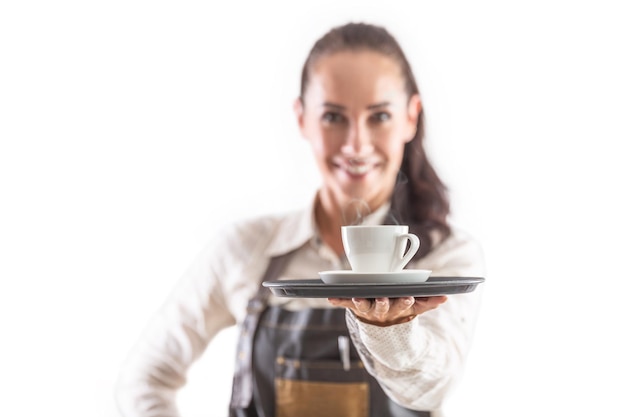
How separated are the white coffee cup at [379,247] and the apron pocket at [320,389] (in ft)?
1.43

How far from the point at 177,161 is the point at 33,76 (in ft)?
1.26

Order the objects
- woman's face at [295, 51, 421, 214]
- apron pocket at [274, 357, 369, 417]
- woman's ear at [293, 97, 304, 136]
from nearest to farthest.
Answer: apron pocket at [274, 357, 369, 417] → woman's face at [295, 51, 421, 214] → woman's ear at [293, 97, 304, 136]

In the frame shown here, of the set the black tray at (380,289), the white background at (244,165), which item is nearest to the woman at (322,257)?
the white background at (244,165)

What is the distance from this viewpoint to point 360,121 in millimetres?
1593

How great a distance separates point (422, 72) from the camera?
176cm

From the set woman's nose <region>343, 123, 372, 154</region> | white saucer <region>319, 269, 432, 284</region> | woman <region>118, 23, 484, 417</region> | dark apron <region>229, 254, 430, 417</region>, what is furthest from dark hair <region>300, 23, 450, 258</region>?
white saucer <region>319, 269, 432, 284</region>

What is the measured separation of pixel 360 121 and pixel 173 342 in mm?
589

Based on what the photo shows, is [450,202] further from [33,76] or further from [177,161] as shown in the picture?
[33,76]

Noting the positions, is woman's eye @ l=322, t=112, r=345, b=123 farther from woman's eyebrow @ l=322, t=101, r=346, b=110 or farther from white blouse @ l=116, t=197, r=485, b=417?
white blouse @ l=116, t=197, r=485, b=417

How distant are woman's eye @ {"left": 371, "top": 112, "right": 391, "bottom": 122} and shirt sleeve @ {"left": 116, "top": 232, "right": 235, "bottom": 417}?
434 mm

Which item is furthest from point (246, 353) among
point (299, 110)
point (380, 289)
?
point (380, 289)

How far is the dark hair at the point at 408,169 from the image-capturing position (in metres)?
1.59

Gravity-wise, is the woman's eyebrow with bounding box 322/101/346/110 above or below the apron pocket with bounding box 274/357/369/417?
above

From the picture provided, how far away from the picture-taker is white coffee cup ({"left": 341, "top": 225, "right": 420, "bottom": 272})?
1082 mm
